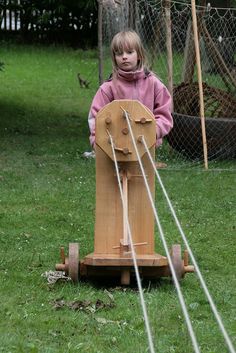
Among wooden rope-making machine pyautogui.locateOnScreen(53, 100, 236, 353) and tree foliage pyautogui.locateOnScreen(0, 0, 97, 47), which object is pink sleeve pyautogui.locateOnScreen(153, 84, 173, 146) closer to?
wooden rope-making machine pyautogui.locateOnScreen(53, 100, 236, 353)

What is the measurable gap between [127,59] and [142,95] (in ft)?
1.05

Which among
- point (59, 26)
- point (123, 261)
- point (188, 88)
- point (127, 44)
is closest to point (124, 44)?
point (127, 44)

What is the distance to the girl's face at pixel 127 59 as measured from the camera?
16.6 ft

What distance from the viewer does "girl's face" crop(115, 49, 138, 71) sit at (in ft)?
16.6

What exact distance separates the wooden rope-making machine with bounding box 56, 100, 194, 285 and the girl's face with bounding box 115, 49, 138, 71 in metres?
0.23

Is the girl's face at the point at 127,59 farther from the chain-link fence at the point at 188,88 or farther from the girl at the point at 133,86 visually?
the chain-link fence at the point at 188,88

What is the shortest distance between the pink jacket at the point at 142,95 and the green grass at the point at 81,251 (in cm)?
104

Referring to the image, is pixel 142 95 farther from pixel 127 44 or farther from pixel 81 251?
pixel 81 251

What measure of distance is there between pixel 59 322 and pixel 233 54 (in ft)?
27.0

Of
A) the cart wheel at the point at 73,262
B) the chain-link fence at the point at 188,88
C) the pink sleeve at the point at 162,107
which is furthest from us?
the chain-link fence at the point at 188,88

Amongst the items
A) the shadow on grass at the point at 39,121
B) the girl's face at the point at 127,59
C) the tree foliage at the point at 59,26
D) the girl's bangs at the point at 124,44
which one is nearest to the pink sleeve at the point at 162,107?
the girl's face at the point at 127,59

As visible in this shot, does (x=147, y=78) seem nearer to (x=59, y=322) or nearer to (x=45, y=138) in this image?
(x=59, y=322)

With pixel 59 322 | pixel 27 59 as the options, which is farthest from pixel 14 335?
pixel 27 59

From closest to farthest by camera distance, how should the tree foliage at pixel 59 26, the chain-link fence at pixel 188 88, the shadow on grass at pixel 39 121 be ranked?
the chain-link fence at pixel 188 88, the shadow on grass at pixel 39 121, the tree foliage at pixel 59 26
